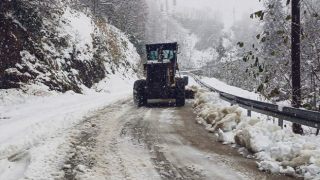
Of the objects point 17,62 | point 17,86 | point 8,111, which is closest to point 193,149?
point 8,111

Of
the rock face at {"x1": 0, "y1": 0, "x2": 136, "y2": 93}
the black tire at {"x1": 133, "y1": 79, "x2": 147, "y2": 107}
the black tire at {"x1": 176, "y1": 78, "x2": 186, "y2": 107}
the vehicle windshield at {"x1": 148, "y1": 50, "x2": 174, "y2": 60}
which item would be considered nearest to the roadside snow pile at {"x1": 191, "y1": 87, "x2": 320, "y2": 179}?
the black tire at {"x1": 176, "y1": 78, "x2": 186, "y2": 107}

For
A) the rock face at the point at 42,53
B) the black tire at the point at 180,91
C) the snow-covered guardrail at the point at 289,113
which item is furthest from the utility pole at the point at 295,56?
the rock face at the point at 42,53

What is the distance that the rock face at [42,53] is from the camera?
9.70m

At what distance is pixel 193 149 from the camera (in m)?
4.56

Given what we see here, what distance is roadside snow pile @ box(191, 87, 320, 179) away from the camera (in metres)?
3.39

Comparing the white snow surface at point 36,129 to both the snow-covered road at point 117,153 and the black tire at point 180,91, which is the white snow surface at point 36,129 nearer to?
the snow-covered road at point 117,153

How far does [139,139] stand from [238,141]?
214 centimetres

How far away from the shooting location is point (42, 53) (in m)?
11.7

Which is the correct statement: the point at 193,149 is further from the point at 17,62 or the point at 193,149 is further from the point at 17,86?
the point at 17,62

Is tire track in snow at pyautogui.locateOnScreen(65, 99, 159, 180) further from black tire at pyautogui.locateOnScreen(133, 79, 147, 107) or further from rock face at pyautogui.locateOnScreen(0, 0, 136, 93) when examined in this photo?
rock face at pyautogui.locateOnScreen(0, 0, 136, 93)

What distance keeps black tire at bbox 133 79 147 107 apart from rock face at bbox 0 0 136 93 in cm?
397

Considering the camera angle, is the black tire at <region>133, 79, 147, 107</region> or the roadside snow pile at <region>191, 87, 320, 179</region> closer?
the roadside snow pile at <region>191, 87, 320, 179</region>

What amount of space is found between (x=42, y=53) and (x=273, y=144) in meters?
11.4

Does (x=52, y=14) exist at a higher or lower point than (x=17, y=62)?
higher
